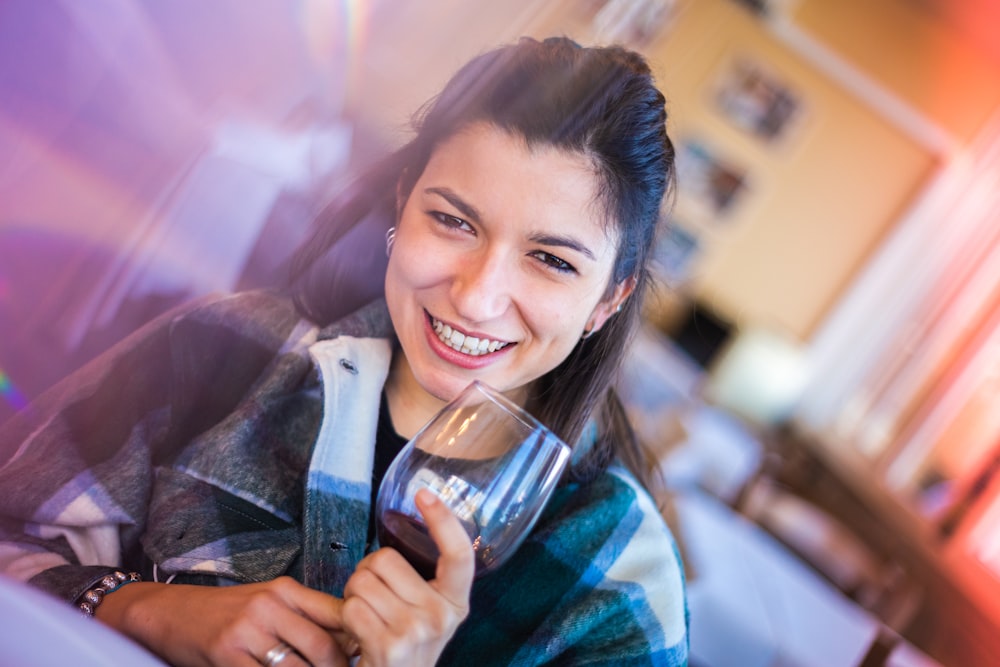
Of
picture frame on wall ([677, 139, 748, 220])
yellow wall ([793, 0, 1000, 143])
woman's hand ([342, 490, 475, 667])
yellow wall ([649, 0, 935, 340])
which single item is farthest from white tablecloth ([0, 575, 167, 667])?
yellow wall ([793, 0, 1000, 143])

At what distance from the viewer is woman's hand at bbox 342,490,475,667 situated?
1.70 feet

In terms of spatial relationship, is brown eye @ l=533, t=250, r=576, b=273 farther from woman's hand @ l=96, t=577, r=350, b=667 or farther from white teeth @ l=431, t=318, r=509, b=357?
woman's hand @ l=96, t=577, r=350, b=667

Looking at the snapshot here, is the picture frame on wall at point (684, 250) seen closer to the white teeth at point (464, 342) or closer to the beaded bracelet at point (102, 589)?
the white teeth at point (464, 342)

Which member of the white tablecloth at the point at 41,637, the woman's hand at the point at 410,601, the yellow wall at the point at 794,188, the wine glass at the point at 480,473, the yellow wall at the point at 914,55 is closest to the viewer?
the white tablecloth at the point at 41,637

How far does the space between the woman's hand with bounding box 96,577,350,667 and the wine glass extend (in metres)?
0.09

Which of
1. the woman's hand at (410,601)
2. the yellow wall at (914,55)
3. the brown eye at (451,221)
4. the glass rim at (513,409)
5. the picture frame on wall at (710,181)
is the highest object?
the yellow wall at (914,55)

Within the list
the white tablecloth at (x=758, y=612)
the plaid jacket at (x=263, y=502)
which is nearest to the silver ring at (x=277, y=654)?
the plaid jacket at (x=263, y=502)

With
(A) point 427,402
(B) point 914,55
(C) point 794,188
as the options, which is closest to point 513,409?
(A) point 427,402

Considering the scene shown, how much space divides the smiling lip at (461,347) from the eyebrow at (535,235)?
15cm

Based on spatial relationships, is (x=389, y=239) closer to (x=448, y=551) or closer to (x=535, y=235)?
(x=535, y=235)

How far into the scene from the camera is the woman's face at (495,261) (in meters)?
0.82

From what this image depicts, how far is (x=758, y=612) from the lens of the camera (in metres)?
1.86

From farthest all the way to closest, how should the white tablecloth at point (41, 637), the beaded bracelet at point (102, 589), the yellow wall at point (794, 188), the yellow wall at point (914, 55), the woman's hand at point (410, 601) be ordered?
1. the yellow wall at point (794, 188)
2. the yellow wall at point (914, 55)
3. the beaded bracelet at point (102, 589)
4. the woman's hand at point (410, 601)
5. the white tablecloth at point (41, 637)

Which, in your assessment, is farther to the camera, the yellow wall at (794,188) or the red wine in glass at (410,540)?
the yellow wall at (794,188)
